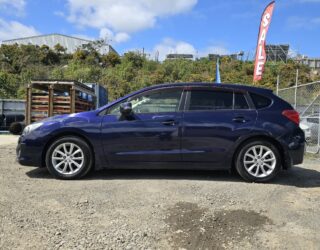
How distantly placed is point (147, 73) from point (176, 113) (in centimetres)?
4424

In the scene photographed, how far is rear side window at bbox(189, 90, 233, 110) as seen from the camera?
7.27 metres

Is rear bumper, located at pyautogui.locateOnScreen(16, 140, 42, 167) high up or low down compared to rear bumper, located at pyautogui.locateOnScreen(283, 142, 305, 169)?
down

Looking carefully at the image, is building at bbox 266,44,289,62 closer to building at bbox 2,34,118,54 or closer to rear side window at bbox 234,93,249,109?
building at bbox 2,34,118,54

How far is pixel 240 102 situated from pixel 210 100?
1.57 feet

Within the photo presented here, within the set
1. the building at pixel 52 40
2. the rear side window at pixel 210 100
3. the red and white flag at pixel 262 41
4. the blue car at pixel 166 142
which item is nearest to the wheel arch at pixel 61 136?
the blue car at pixel 166 142

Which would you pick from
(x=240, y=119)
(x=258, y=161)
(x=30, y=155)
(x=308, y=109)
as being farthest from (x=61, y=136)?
(x=308, y=109)

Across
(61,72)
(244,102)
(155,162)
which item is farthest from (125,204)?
(61,72)

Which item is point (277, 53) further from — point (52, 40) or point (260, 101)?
point (260, 101)

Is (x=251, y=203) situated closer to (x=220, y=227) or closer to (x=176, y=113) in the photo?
(x=220, y=227)

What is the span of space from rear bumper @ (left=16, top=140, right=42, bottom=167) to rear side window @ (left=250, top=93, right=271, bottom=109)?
3469 mm

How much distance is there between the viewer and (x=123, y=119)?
23.4 ft

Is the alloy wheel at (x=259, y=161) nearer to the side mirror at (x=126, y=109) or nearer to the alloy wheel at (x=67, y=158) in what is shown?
the side mirror at (x=126, y=109)

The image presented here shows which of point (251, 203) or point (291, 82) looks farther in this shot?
point (291, 82)

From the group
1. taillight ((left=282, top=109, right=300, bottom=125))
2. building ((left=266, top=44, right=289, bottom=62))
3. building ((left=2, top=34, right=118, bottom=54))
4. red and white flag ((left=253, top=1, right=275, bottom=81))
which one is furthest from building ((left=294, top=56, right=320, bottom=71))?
taillight ((left=282, top=109, right=300, bottom=125))
